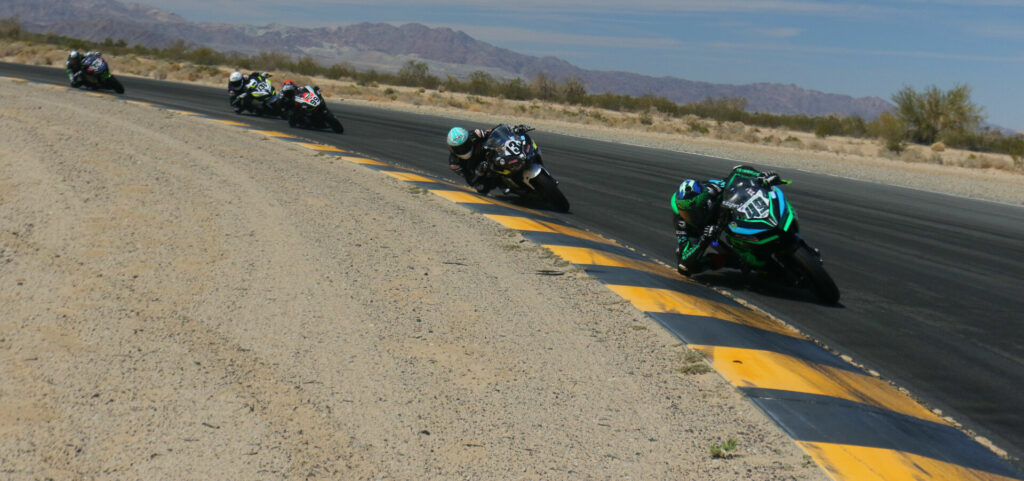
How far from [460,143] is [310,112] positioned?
8213 millimetres

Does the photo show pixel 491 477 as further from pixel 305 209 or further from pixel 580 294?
pixel 305 209

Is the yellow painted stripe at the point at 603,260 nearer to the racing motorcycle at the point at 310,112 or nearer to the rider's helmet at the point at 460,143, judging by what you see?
the rider's helmet at the point at 460,143

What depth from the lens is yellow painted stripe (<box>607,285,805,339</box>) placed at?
6.14 meters

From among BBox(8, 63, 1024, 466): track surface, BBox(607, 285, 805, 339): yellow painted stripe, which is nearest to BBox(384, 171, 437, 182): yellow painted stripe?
BBox(8, 63, 1024, 466): track surface

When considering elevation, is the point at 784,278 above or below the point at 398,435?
above

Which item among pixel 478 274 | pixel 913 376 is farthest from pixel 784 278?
pixel 478 274

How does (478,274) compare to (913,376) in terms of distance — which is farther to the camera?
(478,274)

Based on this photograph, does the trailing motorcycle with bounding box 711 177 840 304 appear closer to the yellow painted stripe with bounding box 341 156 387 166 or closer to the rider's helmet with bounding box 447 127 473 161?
the rider's helmet with bounding box 447 127 473 161

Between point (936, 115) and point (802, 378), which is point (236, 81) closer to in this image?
point (802, 378)

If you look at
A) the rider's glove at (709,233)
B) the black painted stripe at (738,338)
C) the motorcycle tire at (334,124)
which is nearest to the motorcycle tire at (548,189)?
the rider's glove at (709,233)

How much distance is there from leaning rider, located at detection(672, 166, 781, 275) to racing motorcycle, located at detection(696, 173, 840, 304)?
0.89 ft

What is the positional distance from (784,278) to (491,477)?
4402 millimetres

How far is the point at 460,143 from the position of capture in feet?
36.2

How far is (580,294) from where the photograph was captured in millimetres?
6398
